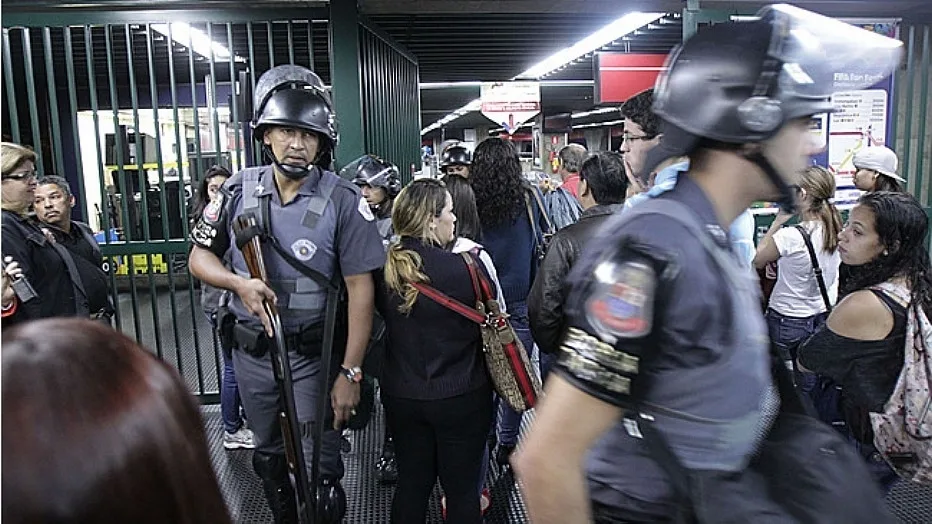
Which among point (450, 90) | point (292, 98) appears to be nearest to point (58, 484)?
point (292, 98)

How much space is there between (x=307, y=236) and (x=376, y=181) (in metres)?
1.44

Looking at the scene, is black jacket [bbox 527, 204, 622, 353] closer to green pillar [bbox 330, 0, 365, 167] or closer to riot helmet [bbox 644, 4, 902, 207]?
riot helmet [bbox 644, 4, 902, 207]

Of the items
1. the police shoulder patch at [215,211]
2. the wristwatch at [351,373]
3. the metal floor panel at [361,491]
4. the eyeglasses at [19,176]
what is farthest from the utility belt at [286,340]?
the eyeglasses at [19,176]

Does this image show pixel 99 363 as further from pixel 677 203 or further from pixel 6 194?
pixel 6 194

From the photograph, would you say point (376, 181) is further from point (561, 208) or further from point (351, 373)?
point (351, 373)

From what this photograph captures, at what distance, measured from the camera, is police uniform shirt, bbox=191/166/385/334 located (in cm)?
257

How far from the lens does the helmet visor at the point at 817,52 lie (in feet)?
4.11

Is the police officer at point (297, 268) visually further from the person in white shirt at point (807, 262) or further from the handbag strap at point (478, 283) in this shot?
the person in white shirt at point (807, 262)

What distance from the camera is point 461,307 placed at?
2.56 m

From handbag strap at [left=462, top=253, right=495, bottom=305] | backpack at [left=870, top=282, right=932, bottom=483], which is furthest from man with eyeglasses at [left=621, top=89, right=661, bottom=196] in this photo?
backpack at [left=870, top=282, right=932, bottom=483]

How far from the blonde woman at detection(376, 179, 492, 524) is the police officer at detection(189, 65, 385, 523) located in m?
0.12

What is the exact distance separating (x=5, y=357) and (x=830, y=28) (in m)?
1.45

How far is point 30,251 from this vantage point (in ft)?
10.1

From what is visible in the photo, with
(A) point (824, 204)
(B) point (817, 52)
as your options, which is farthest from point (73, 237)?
(A) point (824, 204)
